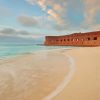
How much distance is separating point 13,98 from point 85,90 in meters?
1.68

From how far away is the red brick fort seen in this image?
42.3 m

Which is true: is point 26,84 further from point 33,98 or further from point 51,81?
point 33,98

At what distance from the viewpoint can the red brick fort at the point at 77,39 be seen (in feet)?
139

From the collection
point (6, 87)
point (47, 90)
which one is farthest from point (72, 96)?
point (6, 87)

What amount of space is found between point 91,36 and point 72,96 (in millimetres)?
43051

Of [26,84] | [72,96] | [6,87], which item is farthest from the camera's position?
[26,84]

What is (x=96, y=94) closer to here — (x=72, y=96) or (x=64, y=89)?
(x=72, y=96)

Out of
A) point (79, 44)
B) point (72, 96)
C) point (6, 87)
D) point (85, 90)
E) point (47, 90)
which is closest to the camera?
point (72, 96)

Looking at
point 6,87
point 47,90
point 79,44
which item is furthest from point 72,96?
point 79,44

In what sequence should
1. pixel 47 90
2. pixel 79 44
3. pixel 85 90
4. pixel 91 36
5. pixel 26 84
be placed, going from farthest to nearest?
pixel 79 44, pixel 91 36, pixel 26 84, pixel 47 90, pixel 85 90

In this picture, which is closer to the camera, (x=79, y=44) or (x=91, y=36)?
(x=91, y=36)

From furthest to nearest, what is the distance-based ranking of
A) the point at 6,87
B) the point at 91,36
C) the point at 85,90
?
the point at 91,36, the point at 6,87, the point at 85,90

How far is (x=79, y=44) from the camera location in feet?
165

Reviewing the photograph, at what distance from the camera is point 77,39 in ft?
165
